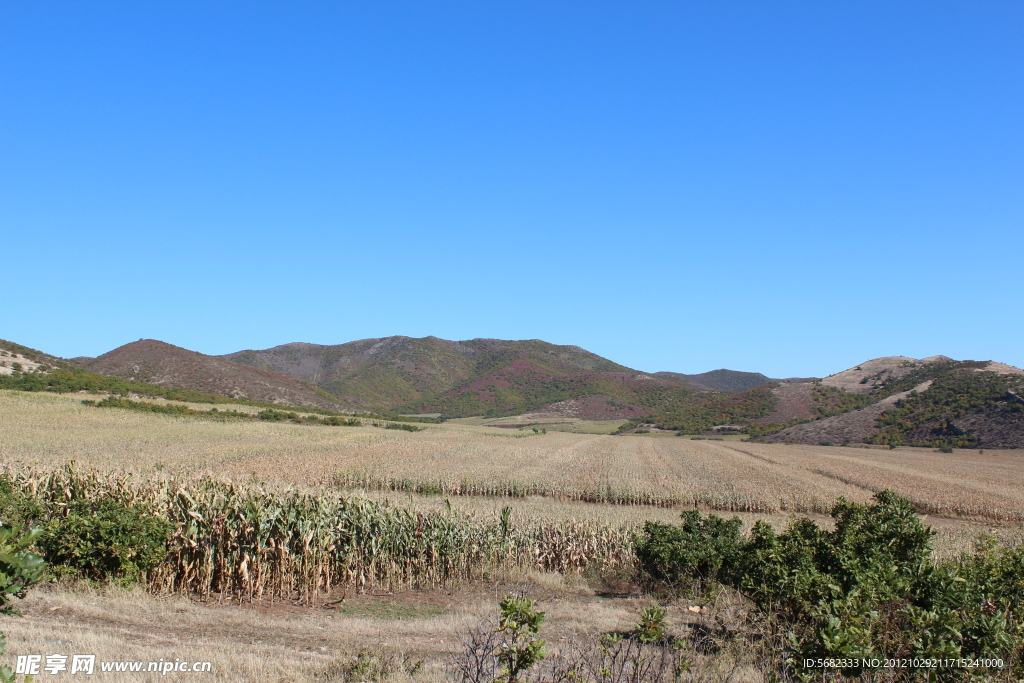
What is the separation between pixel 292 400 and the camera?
390 ft

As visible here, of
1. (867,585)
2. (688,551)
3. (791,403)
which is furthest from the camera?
(791,403)

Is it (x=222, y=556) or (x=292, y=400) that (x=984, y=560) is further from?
(x=292, y=400)

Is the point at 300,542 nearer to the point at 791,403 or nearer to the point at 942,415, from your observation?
the point at 942,415

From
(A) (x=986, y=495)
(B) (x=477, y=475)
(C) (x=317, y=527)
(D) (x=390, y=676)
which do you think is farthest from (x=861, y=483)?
(D) (x=390, y=676)

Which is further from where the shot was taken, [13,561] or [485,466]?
[485,466]

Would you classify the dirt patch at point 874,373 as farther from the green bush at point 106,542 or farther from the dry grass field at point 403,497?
the green bush at point 106,542

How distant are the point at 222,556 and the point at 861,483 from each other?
36.6 meters

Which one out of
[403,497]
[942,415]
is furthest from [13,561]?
[942,415]

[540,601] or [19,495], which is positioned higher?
[19,495]

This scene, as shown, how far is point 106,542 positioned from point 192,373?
11444 centimetres

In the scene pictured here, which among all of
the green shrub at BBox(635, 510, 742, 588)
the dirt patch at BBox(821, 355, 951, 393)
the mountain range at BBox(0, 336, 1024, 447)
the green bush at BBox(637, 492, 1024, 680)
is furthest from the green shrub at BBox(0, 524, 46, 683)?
the dirt patch at BBox(821, 355, 951, 393)

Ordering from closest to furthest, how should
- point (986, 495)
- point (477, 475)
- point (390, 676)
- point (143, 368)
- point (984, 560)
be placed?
point (390, 676) → point (984, 560) → point (986, 495) → point (477, 475) → point (143, 368)

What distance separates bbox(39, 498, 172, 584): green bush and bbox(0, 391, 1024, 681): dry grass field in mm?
499

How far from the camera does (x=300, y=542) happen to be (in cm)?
A: 1201
